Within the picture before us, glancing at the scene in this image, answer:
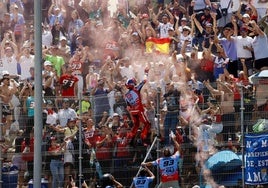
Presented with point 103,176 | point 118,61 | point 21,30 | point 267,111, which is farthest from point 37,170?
point 21,30

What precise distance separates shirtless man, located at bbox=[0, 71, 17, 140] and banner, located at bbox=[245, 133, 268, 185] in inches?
179

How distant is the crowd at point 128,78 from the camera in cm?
2166

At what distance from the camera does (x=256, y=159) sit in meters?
20.5

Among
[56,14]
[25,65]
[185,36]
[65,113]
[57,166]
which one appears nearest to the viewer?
[57,166]

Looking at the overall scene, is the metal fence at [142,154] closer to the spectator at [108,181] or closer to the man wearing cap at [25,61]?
the spectator at [108,181]

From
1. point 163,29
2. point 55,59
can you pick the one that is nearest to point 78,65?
point 55,59

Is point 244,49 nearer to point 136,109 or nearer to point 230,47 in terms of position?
point 230,47

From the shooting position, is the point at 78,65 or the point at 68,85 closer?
the point at 68,85

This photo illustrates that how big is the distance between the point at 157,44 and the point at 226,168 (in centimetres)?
741

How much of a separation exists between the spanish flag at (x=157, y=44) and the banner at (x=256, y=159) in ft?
22.8

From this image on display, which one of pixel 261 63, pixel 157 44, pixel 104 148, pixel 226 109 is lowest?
pixel 104 148

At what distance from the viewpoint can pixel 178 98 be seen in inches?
880

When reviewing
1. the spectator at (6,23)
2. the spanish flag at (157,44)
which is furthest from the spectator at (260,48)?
the spectator at (6,23)

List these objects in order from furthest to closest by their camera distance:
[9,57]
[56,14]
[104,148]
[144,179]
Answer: [56,14]
[9,57]
[104,148]
[144,179]
